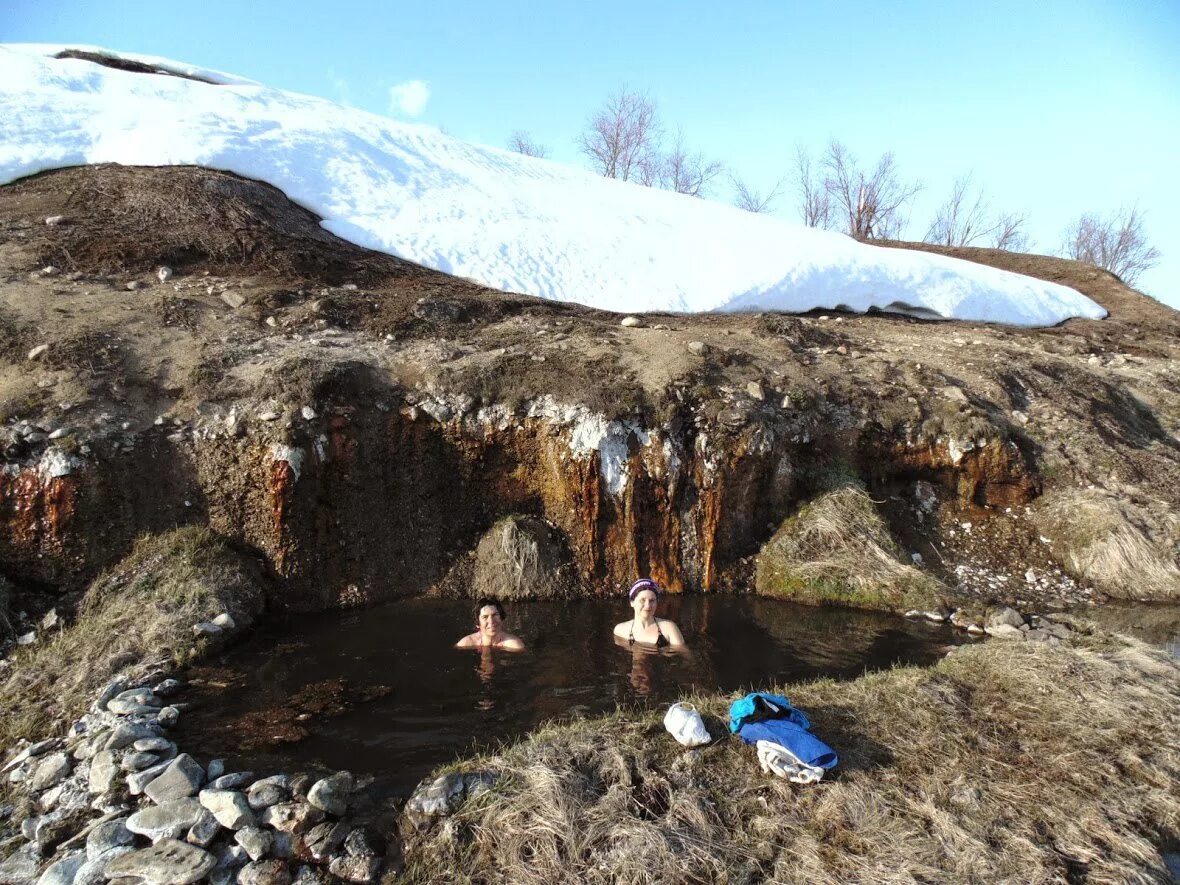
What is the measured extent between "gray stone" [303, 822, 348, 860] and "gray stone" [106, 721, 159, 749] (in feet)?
5.06

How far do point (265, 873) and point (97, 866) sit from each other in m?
0.82

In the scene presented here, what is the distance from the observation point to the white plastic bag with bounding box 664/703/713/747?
186 inches

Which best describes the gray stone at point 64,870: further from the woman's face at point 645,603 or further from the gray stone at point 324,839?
the woman's face at point 645,603

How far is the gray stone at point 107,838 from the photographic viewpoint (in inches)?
150

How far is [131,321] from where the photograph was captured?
9.02 m

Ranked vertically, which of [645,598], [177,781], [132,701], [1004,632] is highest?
[645,598]

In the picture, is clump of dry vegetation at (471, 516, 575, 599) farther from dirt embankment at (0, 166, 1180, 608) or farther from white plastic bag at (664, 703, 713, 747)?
white plastic bag at (664, 703, 713, 747)

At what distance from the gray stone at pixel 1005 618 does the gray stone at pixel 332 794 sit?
6435mm

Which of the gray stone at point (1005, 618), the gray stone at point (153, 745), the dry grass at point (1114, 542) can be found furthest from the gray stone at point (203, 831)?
the dry grass at point (1114, 542)

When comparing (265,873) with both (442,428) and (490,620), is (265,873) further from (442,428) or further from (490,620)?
(442,428)

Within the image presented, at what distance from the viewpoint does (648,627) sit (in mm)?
7117

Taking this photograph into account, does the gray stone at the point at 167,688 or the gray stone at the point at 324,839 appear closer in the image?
the gray stone at the point at 324,839

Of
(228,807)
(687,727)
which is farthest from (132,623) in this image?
(687,727)

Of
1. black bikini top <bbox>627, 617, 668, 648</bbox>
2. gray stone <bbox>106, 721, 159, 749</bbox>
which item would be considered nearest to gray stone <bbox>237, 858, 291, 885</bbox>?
gray stone <bbox>106, 721, 159, 749</bbox>
